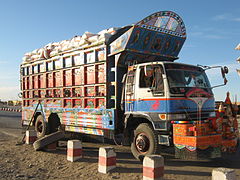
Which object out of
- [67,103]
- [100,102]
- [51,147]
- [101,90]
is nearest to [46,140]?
[51,147]

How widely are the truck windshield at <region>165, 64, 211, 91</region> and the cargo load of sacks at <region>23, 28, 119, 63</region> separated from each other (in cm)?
252

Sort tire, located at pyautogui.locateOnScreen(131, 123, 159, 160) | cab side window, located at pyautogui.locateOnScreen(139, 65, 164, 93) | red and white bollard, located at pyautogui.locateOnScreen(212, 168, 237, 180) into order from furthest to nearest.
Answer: cab side window, located at pyautogui.locateOnScreen(139, 65, 164, 93) → tire, located at pyautogui.locateOnScreen(131, 123, 159, 160) → red and white bollard, located at pyautogui.locateOnScreen(212, 168, 237, 180)

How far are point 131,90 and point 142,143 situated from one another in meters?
1.54

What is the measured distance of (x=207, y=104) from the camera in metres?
6.71

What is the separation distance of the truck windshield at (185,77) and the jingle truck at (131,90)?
0.03m

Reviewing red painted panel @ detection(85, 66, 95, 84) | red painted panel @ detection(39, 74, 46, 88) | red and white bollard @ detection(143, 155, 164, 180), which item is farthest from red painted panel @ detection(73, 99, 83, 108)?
red and white bollard @ detection(143, 155, 164, 180)

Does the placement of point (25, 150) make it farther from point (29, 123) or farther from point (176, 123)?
point (176, 123)

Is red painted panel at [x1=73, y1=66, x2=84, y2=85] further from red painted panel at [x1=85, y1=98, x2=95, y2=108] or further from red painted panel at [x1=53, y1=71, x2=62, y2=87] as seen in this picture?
red painted panel at [x1=53, y1=71, x2=62, y2=87]

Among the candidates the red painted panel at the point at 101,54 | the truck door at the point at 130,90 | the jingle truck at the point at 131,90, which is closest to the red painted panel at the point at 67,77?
the jingle truck at the point at 131,90

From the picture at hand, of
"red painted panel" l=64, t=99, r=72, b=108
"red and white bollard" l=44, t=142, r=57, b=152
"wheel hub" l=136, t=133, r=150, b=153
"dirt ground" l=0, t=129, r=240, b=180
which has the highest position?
"red painted panel" l=64, t=99, r=72, b=108

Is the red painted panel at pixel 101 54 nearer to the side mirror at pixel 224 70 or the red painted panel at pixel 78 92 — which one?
the red painted panel at pixel 78 92

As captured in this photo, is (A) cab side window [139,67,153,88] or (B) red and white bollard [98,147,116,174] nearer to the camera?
(B) red and white bollard [98,147,116,174]

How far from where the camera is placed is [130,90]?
7.28m

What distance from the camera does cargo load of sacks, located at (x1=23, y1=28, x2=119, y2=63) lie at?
8141 millimetres
